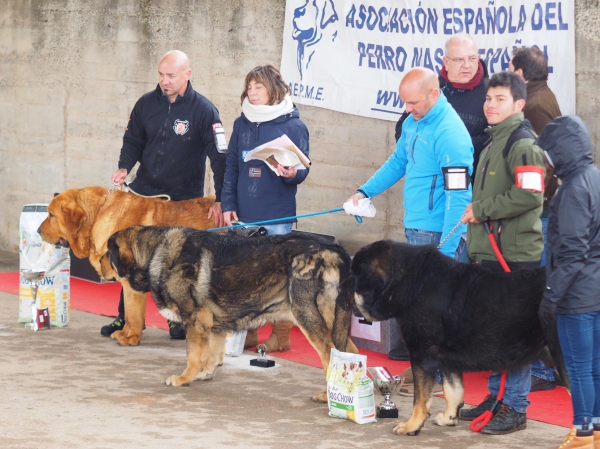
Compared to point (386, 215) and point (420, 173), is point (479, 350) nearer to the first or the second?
point (420, 173)

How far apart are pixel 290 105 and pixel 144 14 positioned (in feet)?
12.8

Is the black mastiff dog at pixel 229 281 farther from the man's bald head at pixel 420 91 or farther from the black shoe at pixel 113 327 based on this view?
the black shoe at pixel 113 327

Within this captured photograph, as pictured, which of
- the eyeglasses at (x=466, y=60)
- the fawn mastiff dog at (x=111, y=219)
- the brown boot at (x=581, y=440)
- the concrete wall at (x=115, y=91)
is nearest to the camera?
the brown boot at (x=581, y=440)

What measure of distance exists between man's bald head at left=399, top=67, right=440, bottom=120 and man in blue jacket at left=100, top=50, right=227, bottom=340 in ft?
6.55

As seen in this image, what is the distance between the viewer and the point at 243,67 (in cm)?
922

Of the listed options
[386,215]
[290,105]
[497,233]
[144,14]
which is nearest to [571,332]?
[497,233]

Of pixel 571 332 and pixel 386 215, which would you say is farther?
pixel 386 215

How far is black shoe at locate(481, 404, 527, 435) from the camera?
5094 mm

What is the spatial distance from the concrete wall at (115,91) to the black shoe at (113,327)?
7.28 ft

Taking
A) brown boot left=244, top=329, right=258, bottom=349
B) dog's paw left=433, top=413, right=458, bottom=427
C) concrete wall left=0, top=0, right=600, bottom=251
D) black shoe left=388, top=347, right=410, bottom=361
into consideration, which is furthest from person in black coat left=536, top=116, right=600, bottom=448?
concrete wall left=0, top=0, right=600, bottom=251

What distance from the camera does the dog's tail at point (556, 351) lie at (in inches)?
178

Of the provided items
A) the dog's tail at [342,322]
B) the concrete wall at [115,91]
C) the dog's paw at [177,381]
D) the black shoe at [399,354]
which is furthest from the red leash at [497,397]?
the concrete wall at [115,91]

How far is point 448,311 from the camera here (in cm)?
482

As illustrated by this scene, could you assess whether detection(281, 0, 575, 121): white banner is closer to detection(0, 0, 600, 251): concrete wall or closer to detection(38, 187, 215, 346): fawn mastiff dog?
detection(0, 0, 600, 251): concrete wall
